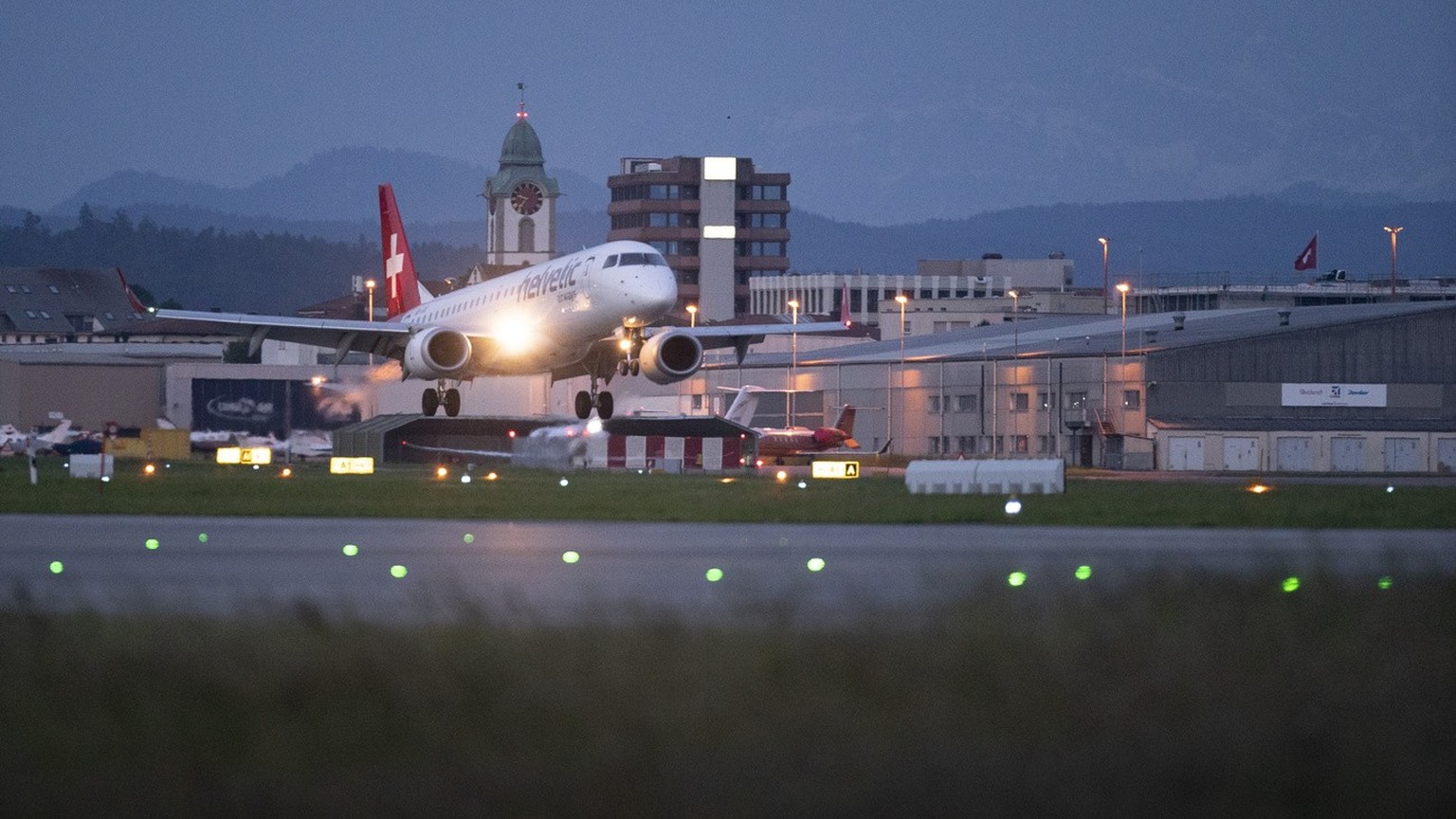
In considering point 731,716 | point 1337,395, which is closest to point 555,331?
point 731,716

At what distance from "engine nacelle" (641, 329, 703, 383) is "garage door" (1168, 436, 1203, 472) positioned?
32543mm

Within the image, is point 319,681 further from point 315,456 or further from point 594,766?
point 315,456

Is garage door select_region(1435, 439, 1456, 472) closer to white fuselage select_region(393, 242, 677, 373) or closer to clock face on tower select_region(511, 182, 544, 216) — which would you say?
white fuselage select_region(393, 242, 677, 373)

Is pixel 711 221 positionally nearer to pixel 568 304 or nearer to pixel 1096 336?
pixel 1096 336

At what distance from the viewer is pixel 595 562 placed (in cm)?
2020

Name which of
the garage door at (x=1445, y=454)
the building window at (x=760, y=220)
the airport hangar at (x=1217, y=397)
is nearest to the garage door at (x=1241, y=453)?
the airport hangar at (x=1217, y=397)

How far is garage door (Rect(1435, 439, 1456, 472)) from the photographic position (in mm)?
64375

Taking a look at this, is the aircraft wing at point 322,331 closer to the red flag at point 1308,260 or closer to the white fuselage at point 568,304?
the white fuselage at point 568,304

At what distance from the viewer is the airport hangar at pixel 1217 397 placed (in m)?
65.9

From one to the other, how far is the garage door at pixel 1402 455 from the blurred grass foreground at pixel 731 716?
55.4m

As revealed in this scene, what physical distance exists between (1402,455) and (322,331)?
40592mm

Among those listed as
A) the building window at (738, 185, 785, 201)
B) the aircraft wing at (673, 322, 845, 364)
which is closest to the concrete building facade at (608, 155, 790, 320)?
the building window at (738, 185, 785, 201)

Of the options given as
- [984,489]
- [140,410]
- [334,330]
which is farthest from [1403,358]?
[140,410]

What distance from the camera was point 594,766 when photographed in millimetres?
8172
